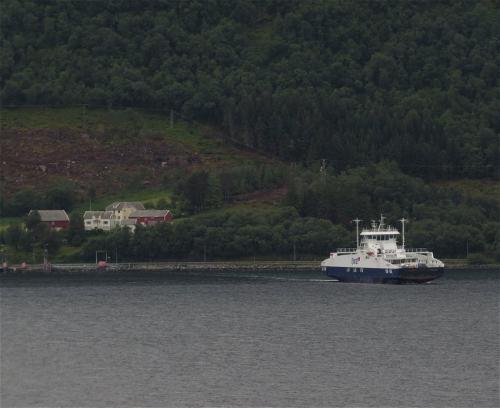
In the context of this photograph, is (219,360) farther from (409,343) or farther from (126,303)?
(126,303)

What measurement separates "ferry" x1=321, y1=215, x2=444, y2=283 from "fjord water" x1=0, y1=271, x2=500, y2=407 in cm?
333

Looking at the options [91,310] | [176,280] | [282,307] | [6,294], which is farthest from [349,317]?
[176,280]

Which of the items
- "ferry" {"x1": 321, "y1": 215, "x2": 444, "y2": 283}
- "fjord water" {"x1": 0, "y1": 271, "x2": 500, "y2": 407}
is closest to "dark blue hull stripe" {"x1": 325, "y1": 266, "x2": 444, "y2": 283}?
"ferry" {"x1": 321, "y1": 215, "x2": 444, "y2": 283}

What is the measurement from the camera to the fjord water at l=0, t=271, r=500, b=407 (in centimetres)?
8362

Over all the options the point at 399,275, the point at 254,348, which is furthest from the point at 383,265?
the point at 254,348

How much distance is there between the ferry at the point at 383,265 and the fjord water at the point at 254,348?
333cm

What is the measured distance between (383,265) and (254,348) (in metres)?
67.5

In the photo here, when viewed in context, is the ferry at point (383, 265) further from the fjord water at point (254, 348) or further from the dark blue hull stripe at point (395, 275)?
the fjord water at point (254, 348)

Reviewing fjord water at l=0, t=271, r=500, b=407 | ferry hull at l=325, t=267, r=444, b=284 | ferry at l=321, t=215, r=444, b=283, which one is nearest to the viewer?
fjord water at l=0, t=271, r=500, b=407

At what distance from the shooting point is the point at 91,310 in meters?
139

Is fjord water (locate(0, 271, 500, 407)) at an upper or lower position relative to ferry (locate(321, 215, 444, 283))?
lower

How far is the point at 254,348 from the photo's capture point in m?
103

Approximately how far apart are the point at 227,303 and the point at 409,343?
42339mm

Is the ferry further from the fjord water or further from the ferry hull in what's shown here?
the fjord water
